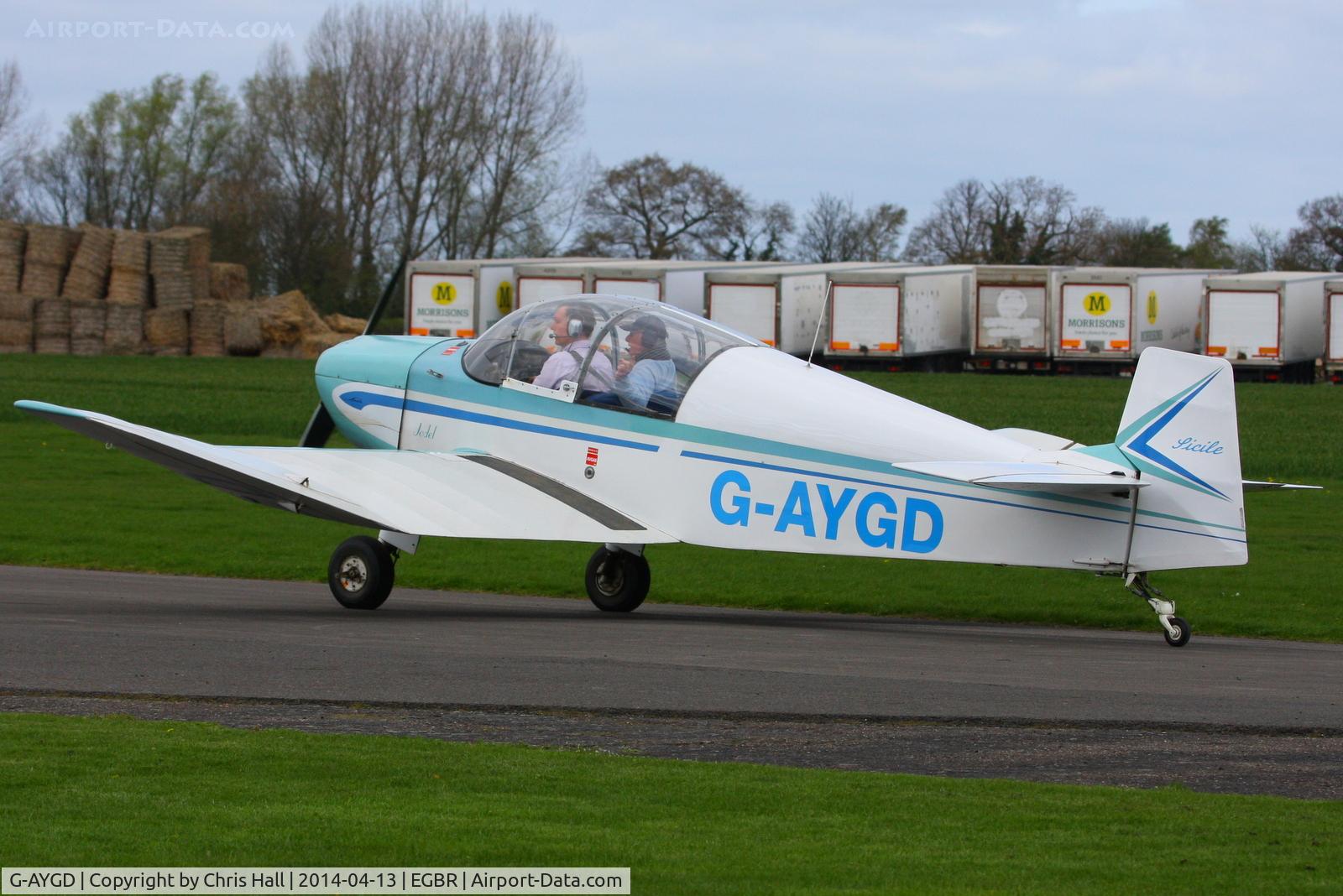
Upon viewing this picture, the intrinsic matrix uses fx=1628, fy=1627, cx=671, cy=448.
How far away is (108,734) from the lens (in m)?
7.64

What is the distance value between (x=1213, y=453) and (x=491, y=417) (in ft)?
18.8

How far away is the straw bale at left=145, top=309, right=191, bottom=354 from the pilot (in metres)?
44.6

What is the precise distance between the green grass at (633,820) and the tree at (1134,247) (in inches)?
4128

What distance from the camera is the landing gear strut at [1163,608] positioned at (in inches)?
A: 445

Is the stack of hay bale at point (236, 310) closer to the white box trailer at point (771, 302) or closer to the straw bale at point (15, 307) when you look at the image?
the straw bale at point (15, 307)

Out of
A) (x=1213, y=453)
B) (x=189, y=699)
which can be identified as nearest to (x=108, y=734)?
(x=189, y=699)

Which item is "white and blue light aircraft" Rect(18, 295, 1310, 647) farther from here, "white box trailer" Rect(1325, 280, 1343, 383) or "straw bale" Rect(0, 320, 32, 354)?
"white box trailer" Rect(1325, 280, 1343, 383)

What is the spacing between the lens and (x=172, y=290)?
54906mm

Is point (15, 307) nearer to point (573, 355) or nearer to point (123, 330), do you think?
point (123, 330)

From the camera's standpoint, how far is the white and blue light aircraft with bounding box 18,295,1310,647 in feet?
36.4

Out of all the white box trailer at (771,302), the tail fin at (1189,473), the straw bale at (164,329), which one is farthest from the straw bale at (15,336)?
the tail fin at (1189,473)

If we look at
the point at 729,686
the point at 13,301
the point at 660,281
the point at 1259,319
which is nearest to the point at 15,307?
the point at 13,301

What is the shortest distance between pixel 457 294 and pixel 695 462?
44988mm

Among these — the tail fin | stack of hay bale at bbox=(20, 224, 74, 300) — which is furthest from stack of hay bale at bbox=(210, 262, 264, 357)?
the tail fin
